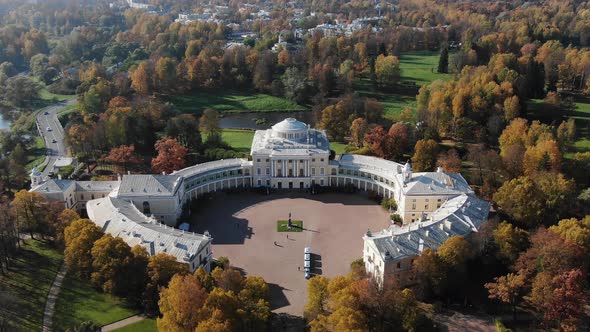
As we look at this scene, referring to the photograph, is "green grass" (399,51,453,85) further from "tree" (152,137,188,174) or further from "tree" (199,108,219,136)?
"tree" (152,137,188,174)

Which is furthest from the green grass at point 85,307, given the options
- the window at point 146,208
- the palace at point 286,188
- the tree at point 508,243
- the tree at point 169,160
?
the tree at point 508,243

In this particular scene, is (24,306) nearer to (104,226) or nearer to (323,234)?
(104,226)

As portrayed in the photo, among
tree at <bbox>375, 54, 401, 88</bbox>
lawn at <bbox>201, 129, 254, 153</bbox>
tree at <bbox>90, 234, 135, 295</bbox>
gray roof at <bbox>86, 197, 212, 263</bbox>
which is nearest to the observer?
tree at <bbox>90, 234, 135, 295</bbox>

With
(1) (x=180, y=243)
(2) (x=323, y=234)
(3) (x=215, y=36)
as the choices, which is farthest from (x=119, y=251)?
(3) (x=215, y=36)

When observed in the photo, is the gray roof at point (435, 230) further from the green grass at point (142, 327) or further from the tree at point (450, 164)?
the green grass at point (142, 327)

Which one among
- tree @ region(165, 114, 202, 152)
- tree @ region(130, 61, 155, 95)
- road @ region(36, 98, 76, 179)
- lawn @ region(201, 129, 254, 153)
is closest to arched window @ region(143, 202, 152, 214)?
road @ region(36, 98, 76, 179)

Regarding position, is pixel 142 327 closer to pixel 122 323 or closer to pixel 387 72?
pixel 122 323
